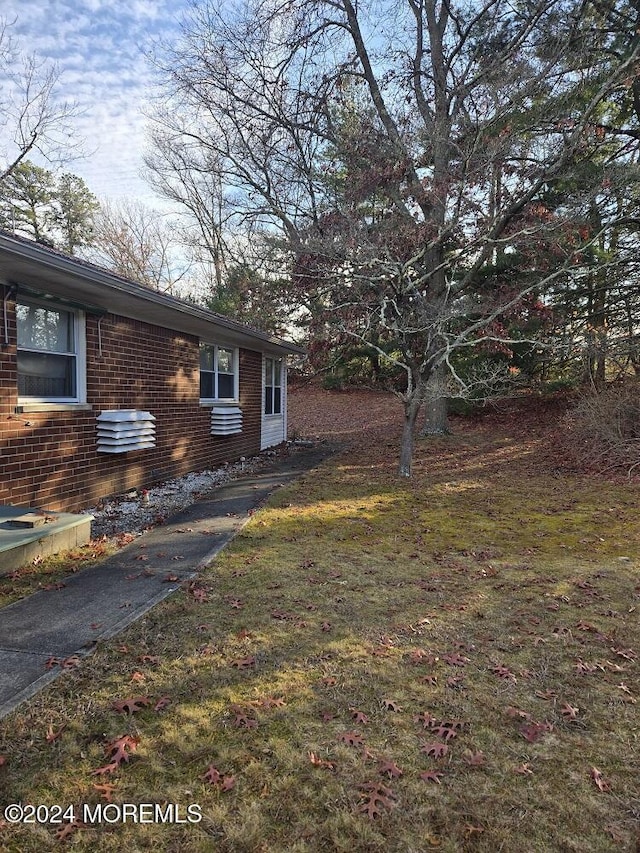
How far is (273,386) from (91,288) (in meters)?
7.97

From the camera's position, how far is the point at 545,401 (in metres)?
16.0

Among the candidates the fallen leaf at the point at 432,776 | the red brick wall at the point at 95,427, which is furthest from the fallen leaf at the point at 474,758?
the red brick wall at the point at 95,427

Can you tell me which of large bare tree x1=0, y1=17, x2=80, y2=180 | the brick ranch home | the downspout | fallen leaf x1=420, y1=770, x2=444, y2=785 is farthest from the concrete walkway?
large bare tree x1=0, y1=17, x2=80, y2=180

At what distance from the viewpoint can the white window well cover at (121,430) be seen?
21.6 ft

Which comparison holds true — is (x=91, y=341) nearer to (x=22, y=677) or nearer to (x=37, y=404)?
(x=37, y=404)

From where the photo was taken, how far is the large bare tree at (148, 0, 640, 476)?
9.13m

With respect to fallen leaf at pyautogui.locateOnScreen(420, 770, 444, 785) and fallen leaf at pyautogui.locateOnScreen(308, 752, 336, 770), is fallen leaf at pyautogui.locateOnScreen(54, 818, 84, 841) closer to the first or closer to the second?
fallen leaf at pyautogui.locateOnScreen(308, 752, 336, 770)

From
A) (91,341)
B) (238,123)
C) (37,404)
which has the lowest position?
(37,404)

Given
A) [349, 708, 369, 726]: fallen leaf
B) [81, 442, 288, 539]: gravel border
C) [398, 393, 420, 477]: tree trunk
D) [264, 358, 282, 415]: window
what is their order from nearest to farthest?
[349, 708, 369, 726]: fallen leaf → [81, 442, 288, 539]: gravel border → [398, 393, 420, 477]: tree trunk → [264, 358, 282, 415]: window

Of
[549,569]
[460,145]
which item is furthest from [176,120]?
[549,569]

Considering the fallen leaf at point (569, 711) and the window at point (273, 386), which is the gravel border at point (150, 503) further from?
the fallen leaf at point (569, 711)

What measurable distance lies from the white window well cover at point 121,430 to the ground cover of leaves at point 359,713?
2751 mm

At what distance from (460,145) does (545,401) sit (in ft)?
29.8

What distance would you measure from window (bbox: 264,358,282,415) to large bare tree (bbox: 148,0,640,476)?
2.89m
